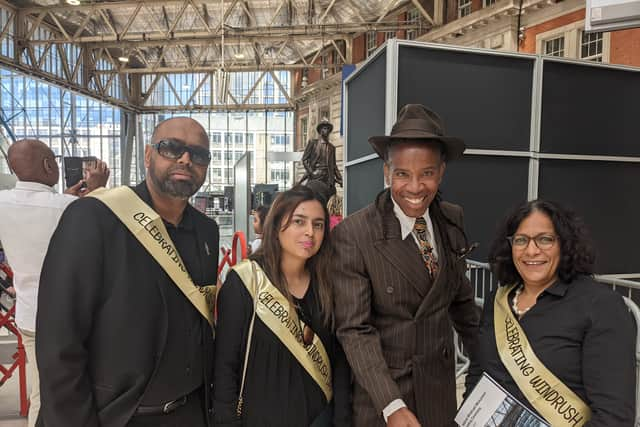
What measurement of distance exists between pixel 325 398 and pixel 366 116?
309 cm

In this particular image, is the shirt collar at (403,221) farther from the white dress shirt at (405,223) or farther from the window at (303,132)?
the window at (303,132)

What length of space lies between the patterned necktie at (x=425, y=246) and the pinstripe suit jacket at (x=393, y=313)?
3cm

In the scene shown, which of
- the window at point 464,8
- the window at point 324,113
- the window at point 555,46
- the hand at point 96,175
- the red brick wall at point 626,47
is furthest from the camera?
the window at point 324,113

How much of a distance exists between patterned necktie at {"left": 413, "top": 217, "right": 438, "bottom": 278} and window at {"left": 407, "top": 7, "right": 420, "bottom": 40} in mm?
15928

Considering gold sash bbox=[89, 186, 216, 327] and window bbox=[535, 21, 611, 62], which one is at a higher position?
window bbox=[535, 21, 611, 62]

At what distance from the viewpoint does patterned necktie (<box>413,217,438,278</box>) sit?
5.50ft

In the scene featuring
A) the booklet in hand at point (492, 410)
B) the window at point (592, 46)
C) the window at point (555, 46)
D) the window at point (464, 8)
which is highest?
the window at point (464, 8)

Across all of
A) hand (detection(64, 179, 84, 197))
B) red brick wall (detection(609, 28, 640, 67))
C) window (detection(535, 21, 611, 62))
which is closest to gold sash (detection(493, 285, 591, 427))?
hand (detection(64, 179, 84, 197))

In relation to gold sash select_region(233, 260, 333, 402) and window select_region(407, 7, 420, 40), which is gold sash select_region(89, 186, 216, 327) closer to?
gold sash select_region(233, 260, 333, 402)

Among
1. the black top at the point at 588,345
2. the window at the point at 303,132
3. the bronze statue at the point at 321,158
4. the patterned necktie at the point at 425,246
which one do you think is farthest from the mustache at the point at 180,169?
the window at the point at 303,132

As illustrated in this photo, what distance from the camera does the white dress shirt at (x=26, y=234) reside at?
2.65 m

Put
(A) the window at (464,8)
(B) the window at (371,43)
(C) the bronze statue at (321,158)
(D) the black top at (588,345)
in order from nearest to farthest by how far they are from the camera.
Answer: (D) the black top at (588,345), (C) the bronze statue at (321,158), (A) the window at (464,8), (B) the window at (371,43)

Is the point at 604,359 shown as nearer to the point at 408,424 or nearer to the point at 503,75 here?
the point at 408,424

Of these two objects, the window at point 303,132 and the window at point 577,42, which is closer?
the window at point 577,42
